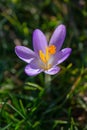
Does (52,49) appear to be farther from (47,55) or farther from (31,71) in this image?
(31,71)

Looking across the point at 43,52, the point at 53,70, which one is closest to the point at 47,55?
the point at 43,52

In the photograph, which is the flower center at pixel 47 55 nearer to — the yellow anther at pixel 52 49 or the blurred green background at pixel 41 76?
the yellow anther at pixel 52 49

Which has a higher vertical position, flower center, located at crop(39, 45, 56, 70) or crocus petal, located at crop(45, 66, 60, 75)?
flower center, located at crop(39, 45, 56, 70)

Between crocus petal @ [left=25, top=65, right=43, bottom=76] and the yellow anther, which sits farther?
the yellow anther

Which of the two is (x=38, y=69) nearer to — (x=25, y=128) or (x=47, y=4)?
(x=25, y=128)

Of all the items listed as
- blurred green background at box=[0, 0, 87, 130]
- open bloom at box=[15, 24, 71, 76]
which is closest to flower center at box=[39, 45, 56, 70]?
open bloom at box=[15, 24, 71, 76]

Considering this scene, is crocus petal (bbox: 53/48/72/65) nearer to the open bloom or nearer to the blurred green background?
the open bloom
